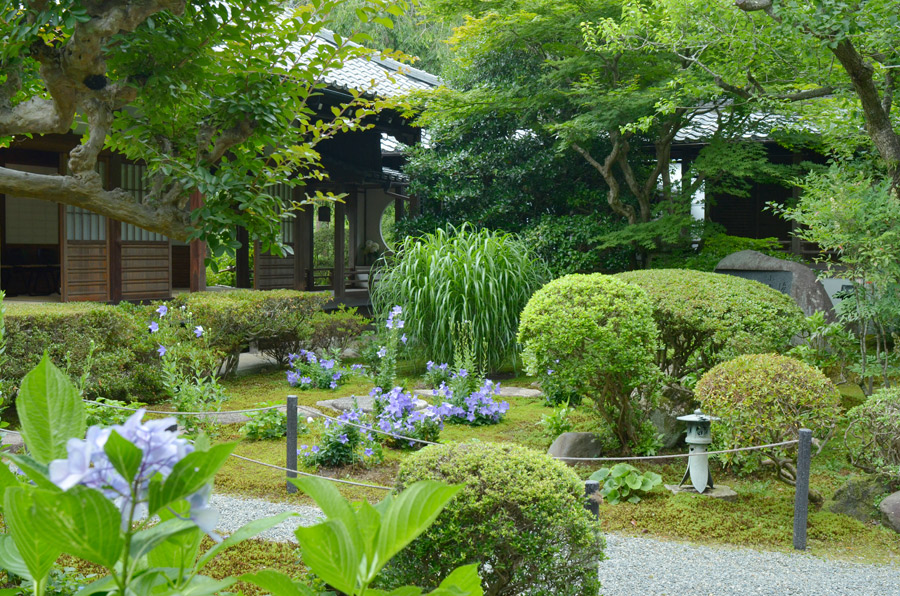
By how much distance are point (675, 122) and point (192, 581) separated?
39.7 ft

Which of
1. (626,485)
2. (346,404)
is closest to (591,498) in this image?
(626,485)

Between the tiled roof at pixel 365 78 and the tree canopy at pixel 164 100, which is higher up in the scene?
the tiled roof at pixel 365 78

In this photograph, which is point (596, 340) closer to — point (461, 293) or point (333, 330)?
point (461, 293)

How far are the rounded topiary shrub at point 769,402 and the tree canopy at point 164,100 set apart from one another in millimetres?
3246

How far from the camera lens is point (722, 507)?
16.2 feet

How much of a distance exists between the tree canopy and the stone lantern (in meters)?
3.27

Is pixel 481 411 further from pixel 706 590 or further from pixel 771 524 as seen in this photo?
pixel 706 590

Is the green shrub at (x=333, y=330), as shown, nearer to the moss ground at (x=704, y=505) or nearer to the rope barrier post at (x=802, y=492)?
the moss ground at (x=704, y=505)

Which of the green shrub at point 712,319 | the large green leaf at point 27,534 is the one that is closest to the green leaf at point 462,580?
the large green leaf at point 27,534

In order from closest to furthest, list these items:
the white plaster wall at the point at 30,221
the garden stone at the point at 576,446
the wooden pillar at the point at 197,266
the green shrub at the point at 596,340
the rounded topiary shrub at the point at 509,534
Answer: the rounded topiary shrub at the point at 509,534 < the green shrub at the point at 596,340 < the garden stone at the point at 576,446 < the wooden pillar at the point at 197,266 < the white plaster wall at the point at 30,221

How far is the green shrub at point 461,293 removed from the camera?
903cm

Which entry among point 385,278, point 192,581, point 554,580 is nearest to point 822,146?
point 385,278

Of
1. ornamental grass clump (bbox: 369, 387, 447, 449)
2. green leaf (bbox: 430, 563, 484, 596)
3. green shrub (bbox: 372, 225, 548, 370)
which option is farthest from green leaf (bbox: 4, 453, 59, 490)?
green shrub (bbox: 372, 225, 548, 370)

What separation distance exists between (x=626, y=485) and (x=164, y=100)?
3.66 meters
